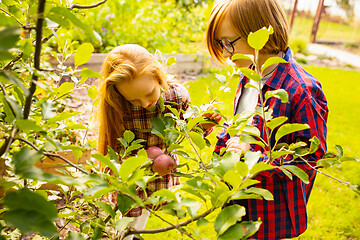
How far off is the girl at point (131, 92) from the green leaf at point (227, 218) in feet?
2.17

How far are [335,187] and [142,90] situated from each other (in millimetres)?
2506

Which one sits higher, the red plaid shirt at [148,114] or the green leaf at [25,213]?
the green leaf at [25,213]

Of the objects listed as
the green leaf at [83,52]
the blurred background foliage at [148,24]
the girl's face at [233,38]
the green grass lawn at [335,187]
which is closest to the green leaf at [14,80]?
the green leaf at [83,52]

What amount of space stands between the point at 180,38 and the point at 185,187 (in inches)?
209

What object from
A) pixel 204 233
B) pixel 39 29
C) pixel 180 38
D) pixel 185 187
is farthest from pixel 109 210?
pixel 180 38

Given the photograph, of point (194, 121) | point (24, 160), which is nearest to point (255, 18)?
point (194, 121)

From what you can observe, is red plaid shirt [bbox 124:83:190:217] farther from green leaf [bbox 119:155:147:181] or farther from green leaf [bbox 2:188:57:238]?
green leaf [bbox 2:188:57:238]

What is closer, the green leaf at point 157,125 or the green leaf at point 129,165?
the green leaf at point 129,165

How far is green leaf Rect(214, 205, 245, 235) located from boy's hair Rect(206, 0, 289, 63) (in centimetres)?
94

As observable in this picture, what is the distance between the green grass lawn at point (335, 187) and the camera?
7.84ft

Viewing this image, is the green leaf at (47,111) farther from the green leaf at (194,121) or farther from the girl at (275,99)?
the girl at (275,99)

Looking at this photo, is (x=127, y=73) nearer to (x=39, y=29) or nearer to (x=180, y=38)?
(x=39, y=29)

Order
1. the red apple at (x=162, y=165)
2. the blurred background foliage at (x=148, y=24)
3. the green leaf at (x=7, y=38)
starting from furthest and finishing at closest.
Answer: the blurred background foliage at (x=148, y=24), the red apple at (x=162, y=165), the green leaf at (x=7, y=38)

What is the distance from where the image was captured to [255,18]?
1.36m
